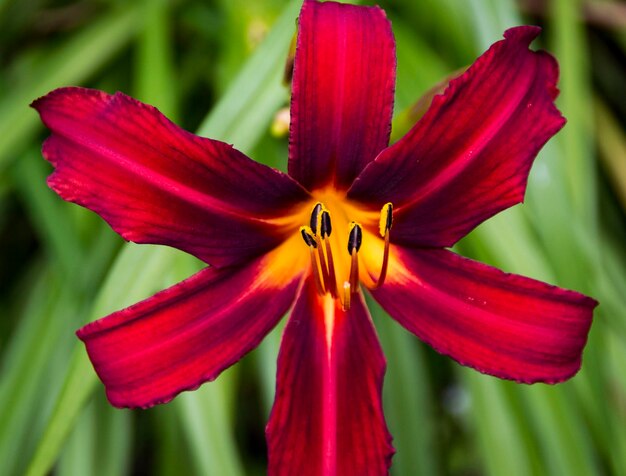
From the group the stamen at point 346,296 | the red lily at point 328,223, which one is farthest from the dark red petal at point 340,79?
the stamen at point 346,296

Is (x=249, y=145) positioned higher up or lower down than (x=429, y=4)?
lower down

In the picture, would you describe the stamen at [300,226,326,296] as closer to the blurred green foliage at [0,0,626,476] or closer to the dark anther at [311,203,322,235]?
the dark anther at [311,203,322,235]

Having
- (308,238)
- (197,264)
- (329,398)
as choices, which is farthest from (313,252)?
(197,264)

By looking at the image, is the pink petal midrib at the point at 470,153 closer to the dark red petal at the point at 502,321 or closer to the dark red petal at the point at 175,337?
the dark red petal at the point at 502,321

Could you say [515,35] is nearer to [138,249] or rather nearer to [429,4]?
[138,249]

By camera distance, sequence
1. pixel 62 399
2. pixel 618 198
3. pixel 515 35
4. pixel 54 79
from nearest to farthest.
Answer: pixel 515 35
pixel 62 399
pixel 54 79
pixel 618 198

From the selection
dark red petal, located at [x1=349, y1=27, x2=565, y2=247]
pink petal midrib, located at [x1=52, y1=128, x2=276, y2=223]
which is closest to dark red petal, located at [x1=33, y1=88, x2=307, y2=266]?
pink petal midrib, located at [x1=52, y1=128, x2=276, y2=223]

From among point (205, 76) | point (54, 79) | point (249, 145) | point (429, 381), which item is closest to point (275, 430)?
point (249, 145)
